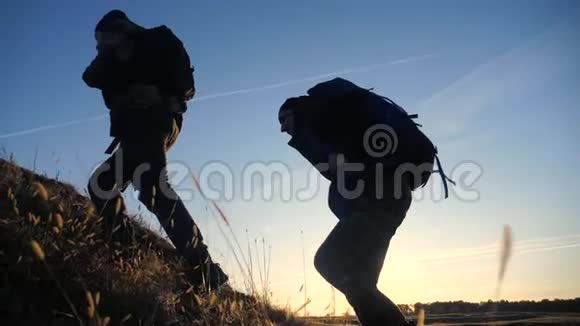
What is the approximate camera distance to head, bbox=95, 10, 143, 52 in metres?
4.05

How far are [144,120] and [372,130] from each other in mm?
1696

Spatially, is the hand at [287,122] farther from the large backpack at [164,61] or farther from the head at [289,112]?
the large backpack at [164,61]

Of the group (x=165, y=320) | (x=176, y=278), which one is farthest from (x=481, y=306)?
(x=165, y=320)

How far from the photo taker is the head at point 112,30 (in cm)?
405

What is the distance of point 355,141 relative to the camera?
10.4 ft

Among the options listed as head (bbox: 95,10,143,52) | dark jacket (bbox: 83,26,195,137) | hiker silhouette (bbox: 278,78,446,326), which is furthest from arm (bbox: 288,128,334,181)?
head (bbox: 95,10,143,52)

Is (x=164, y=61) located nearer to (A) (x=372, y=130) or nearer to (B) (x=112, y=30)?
(B) (x=112, y=30)

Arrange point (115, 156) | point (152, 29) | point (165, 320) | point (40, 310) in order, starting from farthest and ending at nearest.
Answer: point (152, 29) → point (115, 156) → point (165, 320) → point (40, 310)

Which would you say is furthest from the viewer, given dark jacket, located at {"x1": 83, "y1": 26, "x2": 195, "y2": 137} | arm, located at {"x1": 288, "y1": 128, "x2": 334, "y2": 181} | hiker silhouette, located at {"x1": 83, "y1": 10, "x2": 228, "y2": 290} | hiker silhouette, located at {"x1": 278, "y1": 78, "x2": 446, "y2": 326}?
dark jacket, located at {"x1": 83, "y1": 26, "x2": 195, "y2": 137}

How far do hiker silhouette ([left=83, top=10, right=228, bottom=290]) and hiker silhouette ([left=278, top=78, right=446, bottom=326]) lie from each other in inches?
39.1

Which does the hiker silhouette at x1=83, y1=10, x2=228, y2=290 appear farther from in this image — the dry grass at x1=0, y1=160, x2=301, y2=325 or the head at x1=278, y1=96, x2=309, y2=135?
the head at x1=278, y1=96, x2=309, y2=135

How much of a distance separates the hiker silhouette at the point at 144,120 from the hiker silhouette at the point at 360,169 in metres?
0.99

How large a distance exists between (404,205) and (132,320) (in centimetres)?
159

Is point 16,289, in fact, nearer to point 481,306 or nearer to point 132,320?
point 132,320
